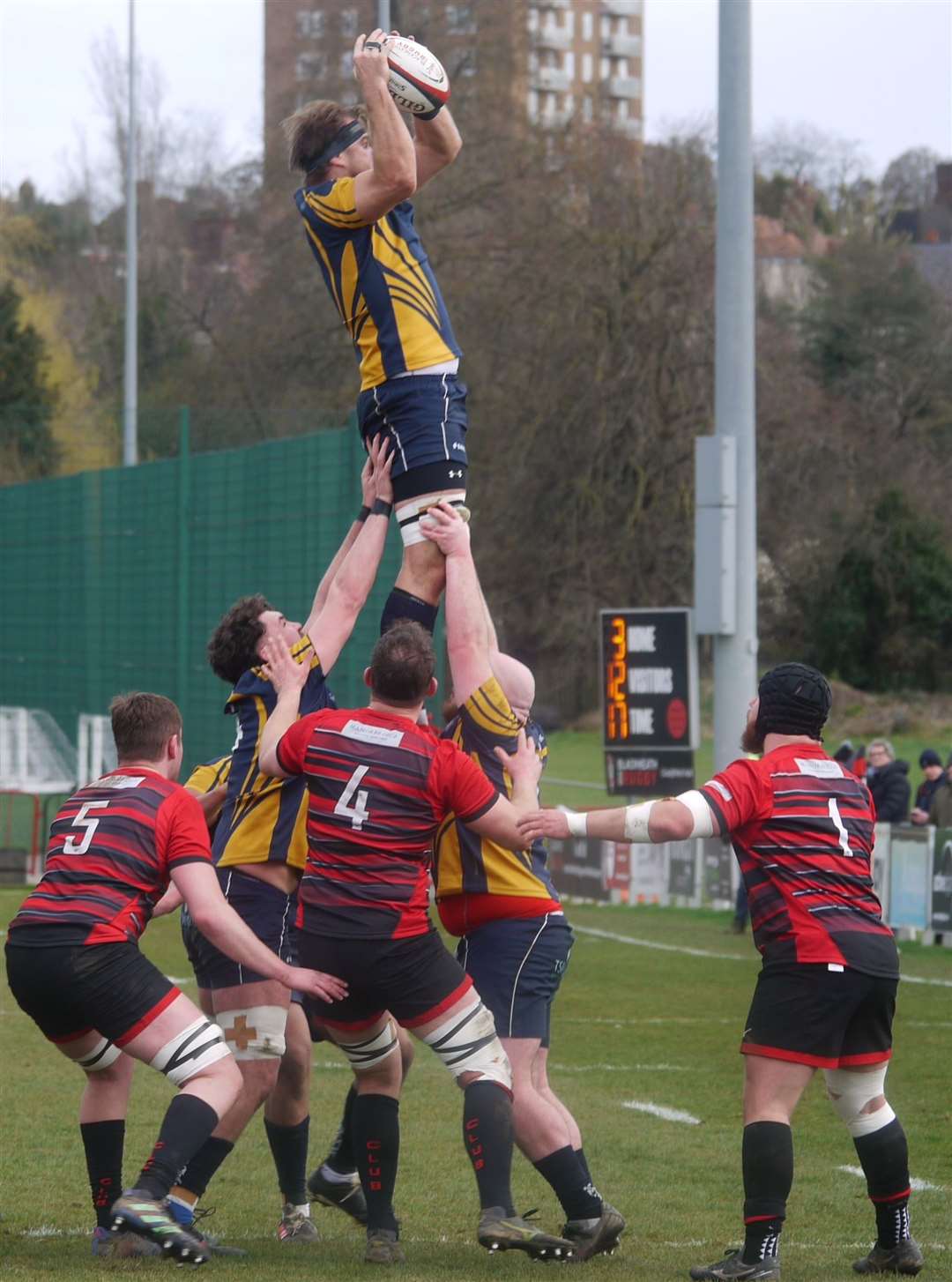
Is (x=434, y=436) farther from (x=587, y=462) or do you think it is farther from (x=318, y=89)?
(x=318, y=89)

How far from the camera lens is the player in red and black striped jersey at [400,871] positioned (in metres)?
5.78

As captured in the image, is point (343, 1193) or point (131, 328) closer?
point (343, 1193)

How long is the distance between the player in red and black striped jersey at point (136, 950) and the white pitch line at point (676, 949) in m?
10.2

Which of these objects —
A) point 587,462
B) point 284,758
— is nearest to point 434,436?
point 284,758

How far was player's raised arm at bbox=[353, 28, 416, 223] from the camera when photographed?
5.92m

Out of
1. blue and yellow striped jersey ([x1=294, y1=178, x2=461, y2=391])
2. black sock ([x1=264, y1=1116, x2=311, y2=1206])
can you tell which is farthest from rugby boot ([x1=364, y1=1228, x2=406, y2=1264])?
blue and yellow striped jersey ([x1=294, y1=178, x2=461, y2=391])

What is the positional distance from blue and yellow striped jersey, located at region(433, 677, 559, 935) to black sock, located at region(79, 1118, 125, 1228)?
50.5 inches

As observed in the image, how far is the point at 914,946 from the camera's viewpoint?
17266 mm

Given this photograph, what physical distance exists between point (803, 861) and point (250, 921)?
187 centimetres

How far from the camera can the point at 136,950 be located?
583cm

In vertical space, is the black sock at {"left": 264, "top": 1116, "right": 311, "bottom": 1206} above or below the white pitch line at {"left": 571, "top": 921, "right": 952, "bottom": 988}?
above

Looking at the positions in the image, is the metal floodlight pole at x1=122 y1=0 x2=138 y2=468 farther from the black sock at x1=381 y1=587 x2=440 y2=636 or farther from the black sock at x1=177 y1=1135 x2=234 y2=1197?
the black sock at x1=177 y1=1135 x2=234 y2=1197

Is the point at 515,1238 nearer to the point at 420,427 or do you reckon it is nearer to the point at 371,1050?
the point at 371,1050

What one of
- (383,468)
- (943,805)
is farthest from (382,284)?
(943,805)
